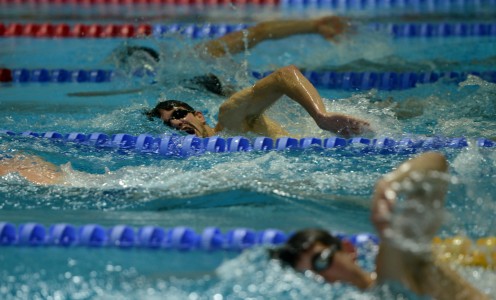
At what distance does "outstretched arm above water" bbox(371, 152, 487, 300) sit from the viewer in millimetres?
2146

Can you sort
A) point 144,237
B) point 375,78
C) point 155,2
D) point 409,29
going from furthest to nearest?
1. point 155,2
2. point 409,29
3. point 375,78
4. point 144,237

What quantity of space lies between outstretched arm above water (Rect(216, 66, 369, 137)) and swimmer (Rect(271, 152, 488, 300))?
4.22 ft

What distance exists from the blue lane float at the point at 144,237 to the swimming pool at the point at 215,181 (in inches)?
1.3

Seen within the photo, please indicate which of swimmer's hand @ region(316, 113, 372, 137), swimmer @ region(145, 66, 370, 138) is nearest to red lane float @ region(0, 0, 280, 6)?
swimmer @ region(145, 66, 370, 138)

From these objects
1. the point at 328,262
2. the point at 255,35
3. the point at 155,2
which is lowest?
the point at 155,2

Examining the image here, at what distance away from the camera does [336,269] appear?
2262mm

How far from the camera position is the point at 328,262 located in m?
2.25

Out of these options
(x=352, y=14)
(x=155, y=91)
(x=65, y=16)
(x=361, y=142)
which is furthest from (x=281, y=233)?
(x=65, y=16)

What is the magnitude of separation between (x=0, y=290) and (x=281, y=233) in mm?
877

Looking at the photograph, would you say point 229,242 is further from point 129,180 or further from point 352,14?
point 352,14

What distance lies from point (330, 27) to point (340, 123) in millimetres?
2238

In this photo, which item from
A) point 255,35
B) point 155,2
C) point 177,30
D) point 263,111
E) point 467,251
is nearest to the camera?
→ point 467,251

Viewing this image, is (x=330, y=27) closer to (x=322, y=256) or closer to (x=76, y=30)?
(x=76, y=30)

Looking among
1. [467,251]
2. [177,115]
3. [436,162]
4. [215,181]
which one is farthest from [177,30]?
[436,162]
